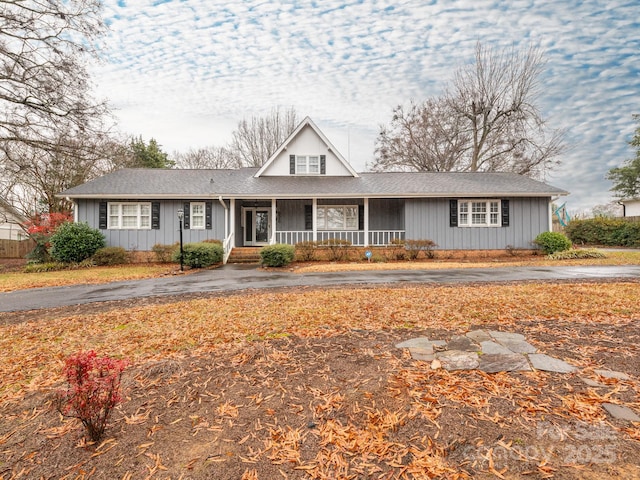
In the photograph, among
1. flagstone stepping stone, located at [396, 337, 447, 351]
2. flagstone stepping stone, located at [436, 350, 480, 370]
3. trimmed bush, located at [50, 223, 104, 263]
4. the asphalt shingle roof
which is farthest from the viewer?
the asphalt shingle roof

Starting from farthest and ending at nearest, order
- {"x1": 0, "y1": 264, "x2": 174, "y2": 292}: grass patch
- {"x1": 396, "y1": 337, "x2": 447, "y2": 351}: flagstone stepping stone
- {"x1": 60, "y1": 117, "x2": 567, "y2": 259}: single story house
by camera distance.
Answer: {"x1": 60, "y1": 117, "x2": 567, "y2": 259}: single story house → {"x1": 0, "y1": 264, "x2": 174, "y2": 292}: grass patch → {"x1": 396, "y1": 337, "x2": 447, "y2": 351}: flagstone stepping stone

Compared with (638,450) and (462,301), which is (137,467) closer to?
(638,450)

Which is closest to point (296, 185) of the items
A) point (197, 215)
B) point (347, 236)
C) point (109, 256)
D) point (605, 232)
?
point (347, 236)

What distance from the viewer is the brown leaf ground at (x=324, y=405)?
197 centimetres

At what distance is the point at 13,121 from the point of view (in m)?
14.7

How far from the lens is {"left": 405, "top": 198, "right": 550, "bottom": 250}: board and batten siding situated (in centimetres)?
1664

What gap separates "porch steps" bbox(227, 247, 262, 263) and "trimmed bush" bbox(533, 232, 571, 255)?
14.0 metres

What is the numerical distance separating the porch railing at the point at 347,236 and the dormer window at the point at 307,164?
12.3 feet

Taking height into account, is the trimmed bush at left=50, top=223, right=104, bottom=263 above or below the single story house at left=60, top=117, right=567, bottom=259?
below

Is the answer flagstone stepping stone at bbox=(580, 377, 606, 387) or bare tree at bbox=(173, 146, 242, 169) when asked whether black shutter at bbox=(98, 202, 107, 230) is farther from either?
flagstone stepping stone at bbox=(580, 377, 606, 387)

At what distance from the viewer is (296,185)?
17.3 metres

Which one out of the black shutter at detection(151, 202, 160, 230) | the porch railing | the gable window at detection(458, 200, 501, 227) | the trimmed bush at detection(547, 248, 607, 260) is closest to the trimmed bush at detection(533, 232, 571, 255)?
the trimmed bush at detection(547, 248, 607, 260)

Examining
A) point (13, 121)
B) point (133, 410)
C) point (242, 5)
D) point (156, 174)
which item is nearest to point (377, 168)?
point (156, 174)

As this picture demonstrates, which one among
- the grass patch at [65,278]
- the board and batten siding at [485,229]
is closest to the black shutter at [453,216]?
the board and batten siding at [485,229]
